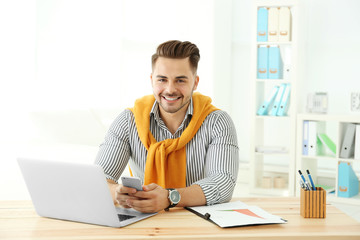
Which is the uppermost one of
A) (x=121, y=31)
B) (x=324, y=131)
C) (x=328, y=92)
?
(x=121, y=31)

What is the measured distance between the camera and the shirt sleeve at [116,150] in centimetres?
209

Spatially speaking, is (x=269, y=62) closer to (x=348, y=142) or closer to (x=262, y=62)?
(x=262, y=62)

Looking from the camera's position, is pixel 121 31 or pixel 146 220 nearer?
pixel 146 220

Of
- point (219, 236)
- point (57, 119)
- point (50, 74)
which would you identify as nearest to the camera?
point (219, 236)

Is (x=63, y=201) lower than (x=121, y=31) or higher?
lower

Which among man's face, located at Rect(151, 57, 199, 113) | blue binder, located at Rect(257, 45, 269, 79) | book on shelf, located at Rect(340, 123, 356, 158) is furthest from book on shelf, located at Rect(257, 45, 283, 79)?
man's face, located at Rect(151, 57, 199, 113)

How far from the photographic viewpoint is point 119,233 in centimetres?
142

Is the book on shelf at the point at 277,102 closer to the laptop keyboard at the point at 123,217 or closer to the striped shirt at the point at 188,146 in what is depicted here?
the striped shirt at the point at 188,146

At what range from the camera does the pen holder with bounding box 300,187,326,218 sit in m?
1.60

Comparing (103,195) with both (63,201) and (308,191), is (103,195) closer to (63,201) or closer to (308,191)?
(63,201)

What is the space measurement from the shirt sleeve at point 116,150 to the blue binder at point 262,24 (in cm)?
250

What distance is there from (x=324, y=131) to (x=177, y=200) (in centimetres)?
302

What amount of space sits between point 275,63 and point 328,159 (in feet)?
3.14

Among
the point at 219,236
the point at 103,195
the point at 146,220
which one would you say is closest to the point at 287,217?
the point at 219,236
